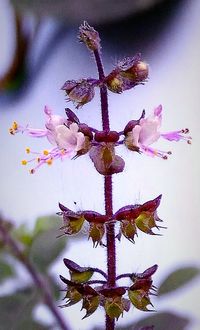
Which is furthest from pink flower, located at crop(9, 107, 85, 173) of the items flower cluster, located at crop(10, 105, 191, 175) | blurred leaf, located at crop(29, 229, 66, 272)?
blurred leaf, located at crop(29, 229, 66, 272)

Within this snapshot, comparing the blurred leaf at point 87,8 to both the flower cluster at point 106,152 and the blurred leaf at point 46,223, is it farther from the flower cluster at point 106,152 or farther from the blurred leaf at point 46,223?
the flower cluster at point 106,152

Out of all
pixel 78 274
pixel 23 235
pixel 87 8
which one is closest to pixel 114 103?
pixel 87 8

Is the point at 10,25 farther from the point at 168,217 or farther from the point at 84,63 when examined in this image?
the point at 168,217

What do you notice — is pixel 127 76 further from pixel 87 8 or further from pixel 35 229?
pixel 87 8

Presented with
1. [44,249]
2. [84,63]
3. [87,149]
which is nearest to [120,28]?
[84,63]

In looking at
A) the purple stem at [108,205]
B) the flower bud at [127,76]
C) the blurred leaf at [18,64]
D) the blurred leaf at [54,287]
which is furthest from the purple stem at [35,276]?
the blurred leaf at [18,64]
